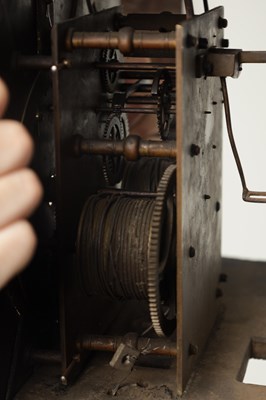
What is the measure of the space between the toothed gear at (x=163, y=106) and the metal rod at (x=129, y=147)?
0.93ft

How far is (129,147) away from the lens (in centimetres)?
160

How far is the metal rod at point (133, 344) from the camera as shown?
1.68 metres

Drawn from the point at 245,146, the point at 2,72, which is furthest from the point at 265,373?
the point at 2,72

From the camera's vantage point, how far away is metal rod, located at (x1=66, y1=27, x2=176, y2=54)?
4.93 ft

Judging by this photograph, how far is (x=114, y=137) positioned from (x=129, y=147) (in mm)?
417

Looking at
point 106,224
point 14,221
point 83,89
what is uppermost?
point 14,221

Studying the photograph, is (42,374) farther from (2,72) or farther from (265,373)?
(265,373)

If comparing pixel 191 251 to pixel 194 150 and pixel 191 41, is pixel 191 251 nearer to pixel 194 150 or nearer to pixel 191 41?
pixel 194 150

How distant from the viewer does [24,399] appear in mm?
1670

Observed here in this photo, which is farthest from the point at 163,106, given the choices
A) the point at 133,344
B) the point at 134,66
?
the point at 133,344

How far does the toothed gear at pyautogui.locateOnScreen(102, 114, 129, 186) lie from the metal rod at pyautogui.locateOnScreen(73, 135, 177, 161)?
0.24 m

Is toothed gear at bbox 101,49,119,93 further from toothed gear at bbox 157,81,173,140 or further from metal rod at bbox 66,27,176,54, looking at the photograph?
metal rod at bbox 66,27,176,54

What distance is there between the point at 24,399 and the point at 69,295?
0.27 m

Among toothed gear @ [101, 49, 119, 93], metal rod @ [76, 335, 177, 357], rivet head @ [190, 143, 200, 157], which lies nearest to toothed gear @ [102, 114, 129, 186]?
toothed gear @ [101, 49, 119, 93]
